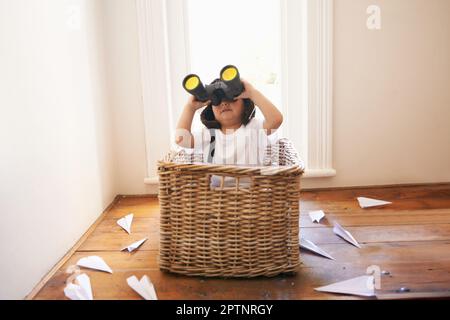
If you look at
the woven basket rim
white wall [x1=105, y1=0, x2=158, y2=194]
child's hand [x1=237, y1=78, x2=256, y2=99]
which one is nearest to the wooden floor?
white wall [x1=105, y1=0, x2=158, y2=194]

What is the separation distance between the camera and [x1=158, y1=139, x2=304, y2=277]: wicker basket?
110cm

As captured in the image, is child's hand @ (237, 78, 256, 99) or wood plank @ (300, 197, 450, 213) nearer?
child's hand @ (237, 78, 256, 99)

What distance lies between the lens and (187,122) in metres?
1.36

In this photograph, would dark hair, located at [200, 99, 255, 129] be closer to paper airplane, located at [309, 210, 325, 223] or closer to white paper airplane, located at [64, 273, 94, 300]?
paper airplane, located at [309, 210, 325, 223]

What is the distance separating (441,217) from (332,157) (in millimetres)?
525

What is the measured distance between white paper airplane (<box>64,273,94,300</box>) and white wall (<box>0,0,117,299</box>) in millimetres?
103

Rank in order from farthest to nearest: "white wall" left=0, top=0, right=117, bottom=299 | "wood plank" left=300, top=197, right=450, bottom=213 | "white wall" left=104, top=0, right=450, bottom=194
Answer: "white wall" left=104, top=0, right=450, bottom=194
"wood plank" left=300, top=197, right=450, bottom=213
"white wall" left=0, top=0, right=117, bottom=299

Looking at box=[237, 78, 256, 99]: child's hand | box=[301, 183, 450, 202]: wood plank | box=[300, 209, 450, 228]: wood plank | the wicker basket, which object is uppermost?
box=[237, 78, 256, 99]: child's hand

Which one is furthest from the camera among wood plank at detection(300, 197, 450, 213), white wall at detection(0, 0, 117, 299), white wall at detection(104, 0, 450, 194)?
white wall at detection(104, 0, 450, 194)

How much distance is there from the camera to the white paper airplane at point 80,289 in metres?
1.07

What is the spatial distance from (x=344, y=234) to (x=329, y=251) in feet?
0.44
